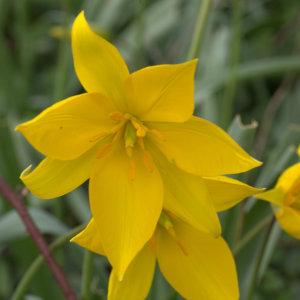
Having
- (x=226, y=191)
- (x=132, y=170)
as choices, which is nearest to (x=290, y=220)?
(x=226, y=191)

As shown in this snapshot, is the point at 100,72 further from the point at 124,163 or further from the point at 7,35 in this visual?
the point at 7,35

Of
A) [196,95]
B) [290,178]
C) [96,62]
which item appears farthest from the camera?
[196,95]

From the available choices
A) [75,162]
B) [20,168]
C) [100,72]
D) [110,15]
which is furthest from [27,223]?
[110,15]

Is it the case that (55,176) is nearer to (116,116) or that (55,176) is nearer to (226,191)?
(116,116)

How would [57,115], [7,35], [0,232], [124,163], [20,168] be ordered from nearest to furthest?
[57,115], [124,163], [0,232], [20,168], [7,35]

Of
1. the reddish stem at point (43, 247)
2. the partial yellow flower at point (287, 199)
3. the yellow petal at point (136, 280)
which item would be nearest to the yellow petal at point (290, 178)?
the partial yellow flower at point (287, 199)
